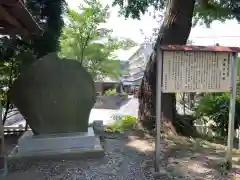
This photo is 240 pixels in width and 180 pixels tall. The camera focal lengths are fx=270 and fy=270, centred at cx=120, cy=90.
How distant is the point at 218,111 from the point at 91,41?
590 centimetres

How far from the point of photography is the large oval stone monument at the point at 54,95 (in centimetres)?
498

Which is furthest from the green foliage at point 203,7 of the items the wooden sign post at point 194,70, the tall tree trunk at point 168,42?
the wooden sign post at point 194,70

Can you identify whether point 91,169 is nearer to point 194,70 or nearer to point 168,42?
point 194,70

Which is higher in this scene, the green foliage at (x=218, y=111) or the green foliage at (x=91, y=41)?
the green foliage at (x=91, y=41)

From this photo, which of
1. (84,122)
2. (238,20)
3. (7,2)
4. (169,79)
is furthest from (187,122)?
(7,2)

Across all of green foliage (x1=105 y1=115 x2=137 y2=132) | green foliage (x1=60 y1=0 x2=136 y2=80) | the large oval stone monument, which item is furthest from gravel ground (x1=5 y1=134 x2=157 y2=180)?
green foliage (x1=60 y1=0 x2=136 y2=80)

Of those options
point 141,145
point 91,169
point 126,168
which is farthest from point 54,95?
point 141,145

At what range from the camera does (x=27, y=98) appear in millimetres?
4965

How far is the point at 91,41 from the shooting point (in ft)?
36.8

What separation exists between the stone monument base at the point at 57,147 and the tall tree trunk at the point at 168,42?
7.75 ft

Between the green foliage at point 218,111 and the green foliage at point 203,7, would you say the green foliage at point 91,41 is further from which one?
the green foliage at point 218,111

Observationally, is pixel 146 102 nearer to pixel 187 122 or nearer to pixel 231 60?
pixel 187 122

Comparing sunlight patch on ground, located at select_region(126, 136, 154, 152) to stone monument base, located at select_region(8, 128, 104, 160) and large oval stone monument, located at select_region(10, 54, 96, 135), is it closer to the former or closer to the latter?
stone monument base, located at select_region(8, 128, 104, 160)

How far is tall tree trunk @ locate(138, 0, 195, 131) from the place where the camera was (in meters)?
6.53
